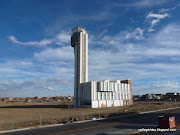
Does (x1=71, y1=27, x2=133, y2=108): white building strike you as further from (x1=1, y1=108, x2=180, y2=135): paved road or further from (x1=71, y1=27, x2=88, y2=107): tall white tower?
(x1=1, y1=108, x2=180, y2=135): paved road

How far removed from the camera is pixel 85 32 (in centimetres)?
Result: 7356

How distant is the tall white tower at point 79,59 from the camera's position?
67438 mm

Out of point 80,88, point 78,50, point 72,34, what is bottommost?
point 80,88

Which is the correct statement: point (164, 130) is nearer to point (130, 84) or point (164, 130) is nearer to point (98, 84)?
point (98, 84)

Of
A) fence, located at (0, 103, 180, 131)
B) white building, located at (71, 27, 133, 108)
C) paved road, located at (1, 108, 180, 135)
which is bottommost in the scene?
fence, located at (0, 103, 180, 131)

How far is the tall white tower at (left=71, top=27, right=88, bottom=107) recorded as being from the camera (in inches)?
2655

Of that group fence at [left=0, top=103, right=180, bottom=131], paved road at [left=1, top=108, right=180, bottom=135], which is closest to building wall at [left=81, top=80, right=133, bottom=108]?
fence at [left=0, top=103, right=180, bottom=131]

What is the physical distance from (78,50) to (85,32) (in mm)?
10659

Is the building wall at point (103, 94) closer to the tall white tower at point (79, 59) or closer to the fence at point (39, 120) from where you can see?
the tall white tower at point (79, 59)

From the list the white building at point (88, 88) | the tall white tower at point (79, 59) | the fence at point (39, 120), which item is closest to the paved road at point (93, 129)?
the fence at point (39, 120)

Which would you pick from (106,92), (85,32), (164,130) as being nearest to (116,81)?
(106,92)

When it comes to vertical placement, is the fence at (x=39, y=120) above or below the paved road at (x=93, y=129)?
below

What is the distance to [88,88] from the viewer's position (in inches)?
2388

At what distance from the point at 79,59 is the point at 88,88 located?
15.5m
